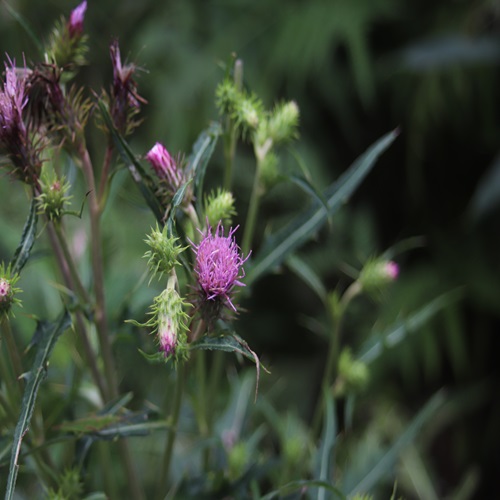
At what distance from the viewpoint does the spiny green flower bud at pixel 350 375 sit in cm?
63

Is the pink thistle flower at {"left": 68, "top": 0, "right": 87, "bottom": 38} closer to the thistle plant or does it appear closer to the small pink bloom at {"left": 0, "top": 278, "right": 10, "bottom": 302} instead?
the thistle plant

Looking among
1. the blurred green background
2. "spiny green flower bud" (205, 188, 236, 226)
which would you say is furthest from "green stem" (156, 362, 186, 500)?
the blurred green background

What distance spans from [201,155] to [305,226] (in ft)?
0.40

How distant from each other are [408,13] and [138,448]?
1.23 meters

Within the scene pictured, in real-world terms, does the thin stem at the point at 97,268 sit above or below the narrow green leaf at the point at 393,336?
above

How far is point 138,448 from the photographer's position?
932mm

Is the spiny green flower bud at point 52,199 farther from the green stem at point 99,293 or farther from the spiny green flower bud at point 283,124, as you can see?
the spiny green flower bud at point 283,124

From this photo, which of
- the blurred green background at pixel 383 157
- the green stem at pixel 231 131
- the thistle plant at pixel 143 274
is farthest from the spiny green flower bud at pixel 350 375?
the blurred green background at pixel 383 157

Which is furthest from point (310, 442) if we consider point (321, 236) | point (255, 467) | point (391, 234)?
point (391, 234)

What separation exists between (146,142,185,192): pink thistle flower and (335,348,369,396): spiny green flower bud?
268mm

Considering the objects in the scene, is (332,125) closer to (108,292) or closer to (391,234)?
(391,234)

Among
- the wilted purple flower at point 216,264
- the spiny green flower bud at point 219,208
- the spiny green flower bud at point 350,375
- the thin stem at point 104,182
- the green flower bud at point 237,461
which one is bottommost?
the green flower bud at point 237,461

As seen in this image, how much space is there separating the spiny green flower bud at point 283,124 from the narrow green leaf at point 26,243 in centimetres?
20

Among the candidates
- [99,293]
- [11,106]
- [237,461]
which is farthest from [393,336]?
[11,106]
